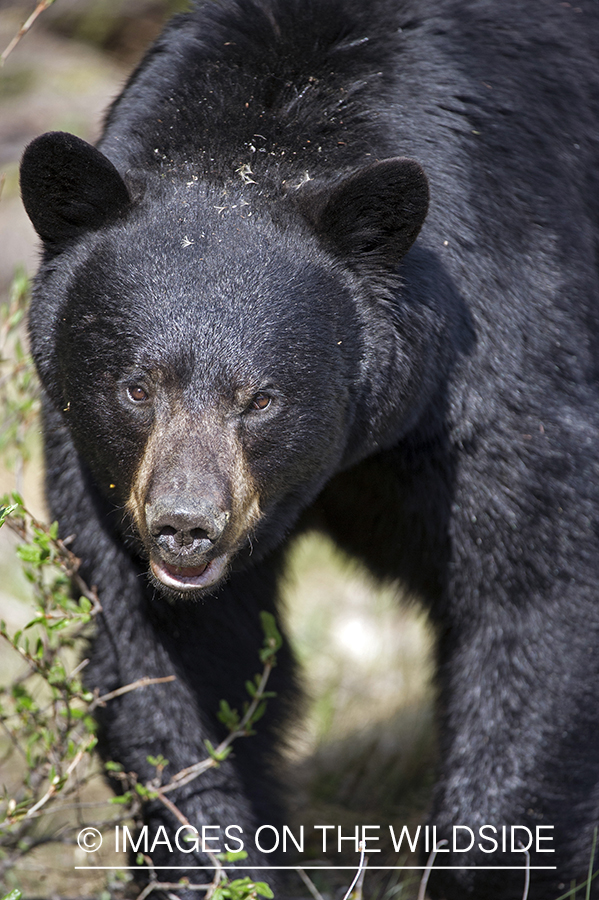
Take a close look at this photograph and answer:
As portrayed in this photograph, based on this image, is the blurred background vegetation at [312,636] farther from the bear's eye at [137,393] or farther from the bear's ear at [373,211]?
the bear's ear at [373,211]

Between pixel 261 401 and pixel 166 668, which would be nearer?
pixel 261 401

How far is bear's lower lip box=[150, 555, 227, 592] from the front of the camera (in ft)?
8.52

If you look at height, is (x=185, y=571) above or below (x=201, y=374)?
below

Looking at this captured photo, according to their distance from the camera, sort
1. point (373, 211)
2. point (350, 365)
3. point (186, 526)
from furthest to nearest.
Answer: point (350, 365) → point (373, 211) → point (186, 526)

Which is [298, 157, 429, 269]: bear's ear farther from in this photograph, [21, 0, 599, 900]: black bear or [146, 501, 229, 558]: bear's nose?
[146, 501, 229, 558]: bear's nose

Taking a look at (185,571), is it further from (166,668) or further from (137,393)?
(166,668)

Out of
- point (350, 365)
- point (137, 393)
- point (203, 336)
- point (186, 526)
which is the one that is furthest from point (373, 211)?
point (186, 526)

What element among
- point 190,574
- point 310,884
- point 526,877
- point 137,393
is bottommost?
point 526,877

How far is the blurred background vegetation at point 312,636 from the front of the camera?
4039 mm

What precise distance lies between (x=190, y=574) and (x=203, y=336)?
1.88ft

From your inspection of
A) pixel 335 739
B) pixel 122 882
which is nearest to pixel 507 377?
pixel 122 882

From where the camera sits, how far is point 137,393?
2.66m

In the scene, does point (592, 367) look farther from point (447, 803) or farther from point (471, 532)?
point (447, 803)

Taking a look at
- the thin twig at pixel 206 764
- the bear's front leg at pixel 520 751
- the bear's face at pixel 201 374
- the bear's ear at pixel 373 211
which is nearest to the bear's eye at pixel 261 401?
the bear's face at pixel 201 374
